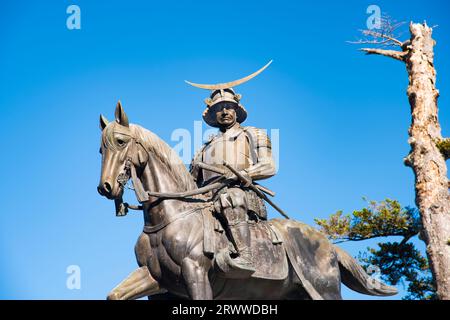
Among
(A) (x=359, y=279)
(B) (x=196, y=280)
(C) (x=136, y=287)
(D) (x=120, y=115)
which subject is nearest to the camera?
(B) (x=196, y=280)

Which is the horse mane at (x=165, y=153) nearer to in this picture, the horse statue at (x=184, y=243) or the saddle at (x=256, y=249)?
the horse statue at (x=184, y=243)

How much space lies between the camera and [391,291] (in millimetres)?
11258

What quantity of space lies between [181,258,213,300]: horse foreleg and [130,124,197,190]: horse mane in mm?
1197

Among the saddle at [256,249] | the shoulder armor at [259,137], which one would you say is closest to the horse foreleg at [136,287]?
the saddle at [256,249]

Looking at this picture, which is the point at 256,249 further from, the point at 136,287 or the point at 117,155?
the point at 117,155

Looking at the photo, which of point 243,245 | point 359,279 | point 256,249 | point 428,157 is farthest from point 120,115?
point 428,157

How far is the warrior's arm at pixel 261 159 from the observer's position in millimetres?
11078

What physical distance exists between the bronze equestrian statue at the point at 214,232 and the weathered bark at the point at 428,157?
17.3ft

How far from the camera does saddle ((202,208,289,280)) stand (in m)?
10.1

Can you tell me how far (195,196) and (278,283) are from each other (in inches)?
65.9

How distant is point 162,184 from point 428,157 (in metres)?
8.90

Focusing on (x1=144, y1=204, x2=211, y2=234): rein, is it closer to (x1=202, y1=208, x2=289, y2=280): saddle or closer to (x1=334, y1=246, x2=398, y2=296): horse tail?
(x1=202, y1=208, x2=289, y2=280): saddle

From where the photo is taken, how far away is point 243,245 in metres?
10.3
